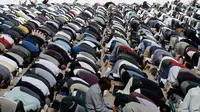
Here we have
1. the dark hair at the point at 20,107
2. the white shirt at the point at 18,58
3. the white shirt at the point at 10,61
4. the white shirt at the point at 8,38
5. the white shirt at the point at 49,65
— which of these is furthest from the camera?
the white shirt at the point at 8,38

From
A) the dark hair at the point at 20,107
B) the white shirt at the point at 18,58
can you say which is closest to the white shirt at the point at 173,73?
the white shirt at the point at 18,58

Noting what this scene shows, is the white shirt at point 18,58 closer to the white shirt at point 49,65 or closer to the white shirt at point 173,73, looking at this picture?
the white shirt at point 49,65

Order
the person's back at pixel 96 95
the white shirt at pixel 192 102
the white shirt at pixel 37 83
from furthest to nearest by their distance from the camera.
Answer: the white shirt at pixel 37 83 → the white shirt at pixel 192 102 → the person's back at pixel 96 95

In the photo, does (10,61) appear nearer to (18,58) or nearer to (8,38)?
(18,58)

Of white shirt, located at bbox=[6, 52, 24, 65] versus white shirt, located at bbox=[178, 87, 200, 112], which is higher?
white shirt, located at bbox=[6, 52, 24, 65]

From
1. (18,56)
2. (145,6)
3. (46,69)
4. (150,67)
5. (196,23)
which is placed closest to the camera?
(46,69)

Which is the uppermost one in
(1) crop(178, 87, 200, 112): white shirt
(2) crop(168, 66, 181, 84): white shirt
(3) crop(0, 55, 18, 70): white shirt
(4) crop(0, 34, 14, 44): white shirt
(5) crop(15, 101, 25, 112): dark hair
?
(4) crop(0, 34, 14, 44): white shirt

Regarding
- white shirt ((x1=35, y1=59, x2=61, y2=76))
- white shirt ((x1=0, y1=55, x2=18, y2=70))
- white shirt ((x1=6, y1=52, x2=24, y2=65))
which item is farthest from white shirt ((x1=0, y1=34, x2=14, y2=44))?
white shirt ((x1=35, y1=59, x2=61, y2=76))

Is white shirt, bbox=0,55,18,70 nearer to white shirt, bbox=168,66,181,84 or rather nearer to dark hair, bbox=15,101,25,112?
dark hair, bbox=15,101,25,112

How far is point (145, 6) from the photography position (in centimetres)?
2572

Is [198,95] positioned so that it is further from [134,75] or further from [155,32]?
[155,32]

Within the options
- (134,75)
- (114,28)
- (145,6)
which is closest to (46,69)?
A: (134,75)

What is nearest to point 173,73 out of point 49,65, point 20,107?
point 49,65

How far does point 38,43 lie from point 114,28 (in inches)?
176
